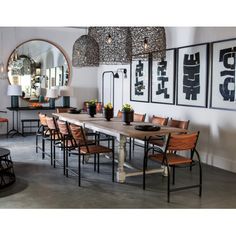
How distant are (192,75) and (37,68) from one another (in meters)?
4.94

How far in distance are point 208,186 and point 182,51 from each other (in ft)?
9.68

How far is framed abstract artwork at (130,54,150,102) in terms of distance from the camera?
26.0 ft

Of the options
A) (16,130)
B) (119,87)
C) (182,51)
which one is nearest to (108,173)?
(182,51)

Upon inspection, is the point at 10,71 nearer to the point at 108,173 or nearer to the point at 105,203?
the point at 108,173

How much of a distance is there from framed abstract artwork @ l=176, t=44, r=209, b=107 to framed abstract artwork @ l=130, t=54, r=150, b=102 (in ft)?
3.80

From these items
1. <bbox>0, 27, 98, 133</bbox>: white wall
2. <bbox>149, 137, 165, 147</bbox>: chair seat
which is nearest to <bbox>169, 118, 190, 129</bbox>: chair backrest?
<bbox>149, 137, 165, 147</bbox>: chair seat

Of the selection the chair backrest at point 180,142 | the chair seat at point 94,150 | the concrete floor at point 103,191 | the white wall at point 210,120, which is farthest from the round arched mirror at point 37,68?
the chair backrest at point 180,142

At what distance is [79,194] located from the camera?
4.33 meters

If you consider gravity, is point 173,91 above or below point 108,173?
above

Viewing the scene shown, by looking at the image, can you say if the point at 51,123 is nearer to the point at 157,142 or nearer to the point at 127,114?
the point at 127,114

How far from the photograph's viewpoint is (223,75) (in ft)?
18.6

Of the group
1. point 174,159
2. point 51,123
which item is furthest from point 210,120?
point 51,123

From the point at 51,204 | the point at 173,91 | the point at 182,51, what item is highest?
the point at 182,51

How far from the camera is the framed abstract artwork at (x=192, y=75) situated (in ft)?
20.1
